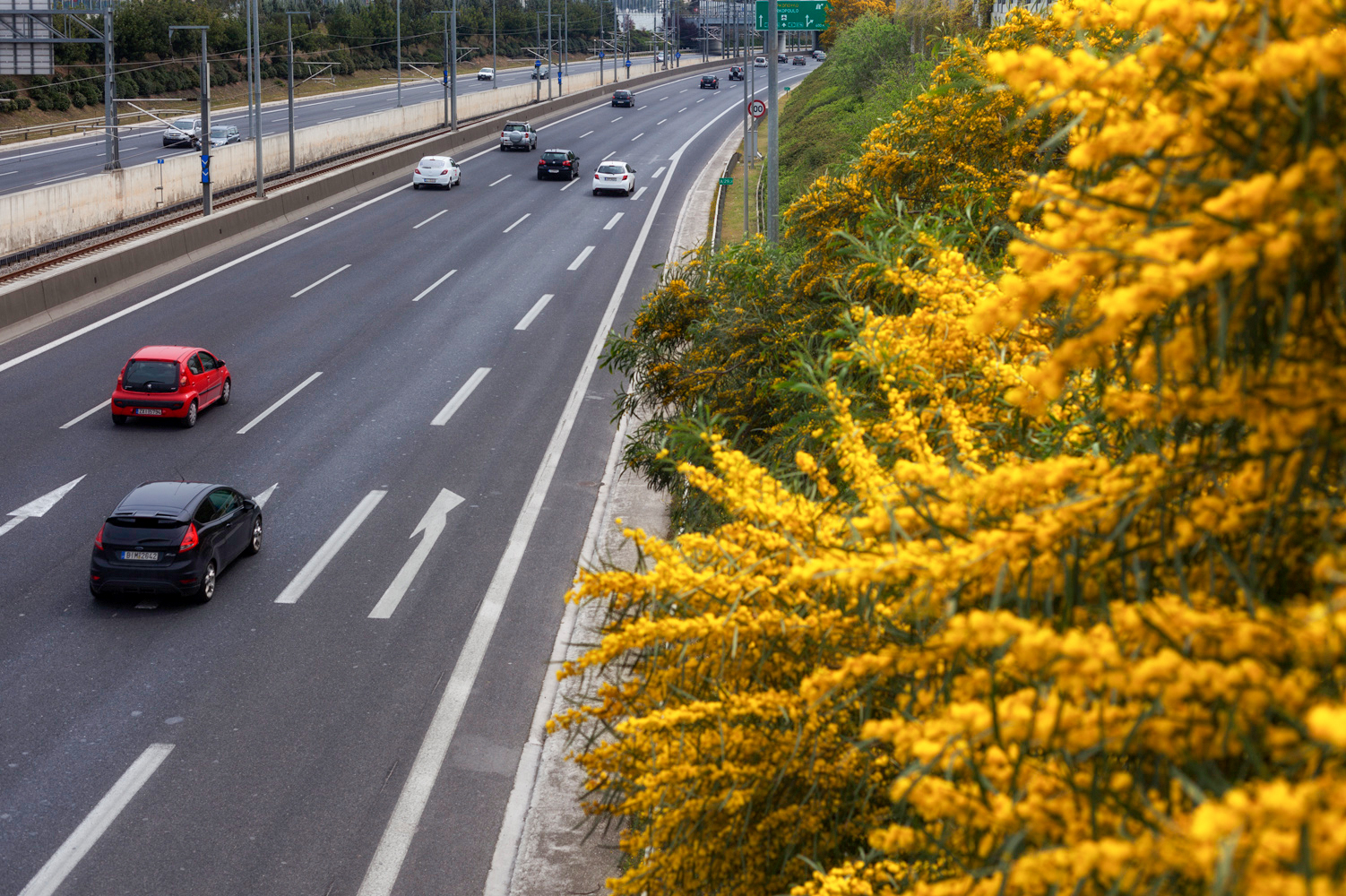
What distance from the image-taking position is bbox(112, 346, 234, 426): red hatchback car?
68.1 feet

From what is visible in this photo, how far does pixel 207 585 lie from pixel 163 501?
1269mm

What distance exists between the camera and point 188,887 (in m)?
9.77

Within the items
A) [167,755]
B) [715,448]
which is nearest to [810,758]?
[715,448]

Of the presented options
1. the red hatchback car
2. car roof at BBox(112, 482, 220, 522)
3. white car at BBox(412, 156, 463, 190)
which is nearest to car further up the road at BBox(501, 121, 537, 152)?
white car at BBox(412, 156, 463, 190)

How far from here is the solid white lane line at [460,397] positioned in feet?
73.4

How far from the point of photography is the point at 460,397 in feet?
78.4

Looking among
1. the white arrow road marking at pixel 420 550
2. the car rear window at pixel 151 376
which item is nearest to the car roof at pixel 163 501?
the white arrow road marking at pixel 420 550

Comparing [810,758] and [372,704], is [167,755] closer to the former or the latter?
[372,704]

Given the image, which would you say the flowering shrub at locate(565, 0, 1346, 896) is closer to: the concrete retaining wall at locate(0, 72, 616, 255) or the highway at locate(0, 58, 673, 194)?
the concrete retaining wall at locate(0, 72, 616, 255)

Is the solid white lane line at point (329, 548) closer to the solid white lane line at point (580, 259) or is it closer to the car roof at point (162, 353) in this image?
the car roof at point (162, 353)

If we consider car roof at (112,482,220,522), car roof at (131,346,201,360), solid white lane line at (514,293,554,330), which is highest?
solid white lane line at (514,293,554,330)

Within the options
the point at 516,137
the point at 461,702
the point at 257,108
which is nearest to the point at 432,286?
the point at 257,108

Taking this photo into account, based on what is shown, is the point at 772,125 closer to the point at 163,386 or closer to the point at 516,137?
the point at 163,386

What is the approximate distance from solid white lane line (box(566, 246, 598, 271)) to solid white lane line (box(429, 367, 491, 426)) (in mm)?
10865
